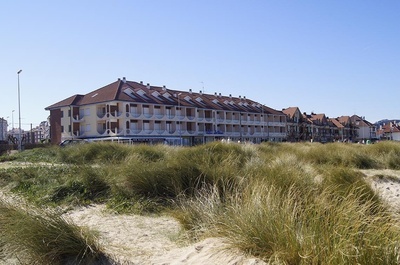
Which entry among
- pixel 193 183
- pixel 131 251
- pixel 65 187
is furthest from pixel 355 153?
pixel 131 251

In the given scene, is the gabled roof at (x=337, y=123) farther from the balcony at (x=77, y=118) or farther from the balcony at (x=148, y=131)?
the balcony at (x=77, y=118)

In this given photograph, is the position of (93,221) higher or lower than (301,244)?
lower

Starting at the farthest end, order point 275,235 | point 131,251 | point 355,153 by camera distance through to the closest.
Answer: point 355,153, point 131,251, point 275,235

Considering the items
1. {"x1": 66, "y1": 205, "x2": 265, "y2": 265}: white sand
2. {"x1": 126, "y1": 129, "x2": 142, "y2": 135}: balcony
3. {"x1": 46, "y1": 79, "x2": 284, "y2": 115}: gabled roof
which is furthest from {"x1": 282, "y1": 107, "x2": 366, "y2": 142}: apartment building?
{"x1": 66, "y1": 205, "x2": 265, "y2": 265}: white sand

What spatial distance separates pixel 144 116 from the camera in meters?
57.7

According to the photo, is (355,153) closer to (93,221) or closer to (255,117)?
(93,221)

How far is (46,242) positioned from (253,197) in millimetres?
2730

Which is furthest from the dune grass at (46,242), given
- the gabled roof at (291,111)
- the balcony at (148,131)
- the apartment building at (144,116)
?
the gabled roof at (291,111)

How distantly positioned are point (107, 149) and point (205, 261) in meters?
13.8

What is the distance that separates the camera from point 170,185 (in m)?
8.65

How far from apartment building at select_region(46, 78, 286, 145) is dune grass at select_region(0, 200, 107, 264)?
45.2 metres

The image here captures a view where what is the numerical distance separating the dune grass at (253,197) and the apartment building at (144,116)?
124 feet

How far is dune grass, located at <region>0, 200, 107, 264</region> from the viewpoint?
450 cm

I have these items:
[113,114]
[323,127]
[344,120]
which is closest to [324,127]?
Result: [323,127]
